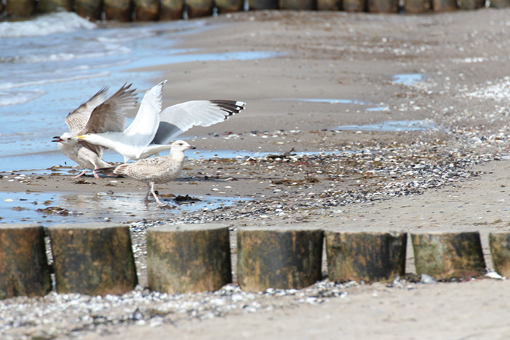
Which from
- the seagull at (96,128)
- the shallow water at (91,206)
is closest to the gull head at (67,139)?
the seagull at (96,128)

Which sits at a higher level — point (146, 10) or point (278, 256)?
point (146, 10)

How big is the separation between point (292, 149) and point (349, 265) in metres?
4.08

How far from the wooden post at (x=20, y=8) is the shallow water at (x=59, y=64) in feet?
2.18

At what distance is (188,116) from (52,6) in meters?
17.2

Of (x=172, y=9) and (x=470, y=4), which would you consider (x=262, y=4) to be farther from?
(x=470, y=4)

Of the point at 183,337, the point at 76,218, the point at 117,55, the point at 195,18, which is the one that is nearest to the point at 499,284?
the point at 183,337

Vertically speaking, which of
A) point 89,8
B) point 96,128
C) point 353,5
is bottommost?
point 96,128

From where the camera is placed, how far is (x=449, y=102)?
10109mm

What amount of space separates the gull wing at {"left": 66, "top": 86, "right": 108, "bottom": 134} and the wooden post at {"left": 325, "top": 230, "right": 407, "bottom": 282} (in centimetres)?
445

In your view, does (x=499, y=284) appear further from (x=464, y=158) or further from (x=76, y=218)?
(x=464, y=158)

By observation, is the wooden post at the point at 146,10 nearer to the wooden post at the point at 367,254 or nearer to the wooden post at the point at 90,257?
the wooden post at the point at 90,257

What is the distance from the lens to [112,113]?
621 cm

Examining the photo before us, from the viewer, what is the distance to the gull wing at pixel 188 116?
667cm

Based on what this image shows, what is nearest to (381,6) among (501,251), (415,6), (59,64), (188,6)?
(415,6)
